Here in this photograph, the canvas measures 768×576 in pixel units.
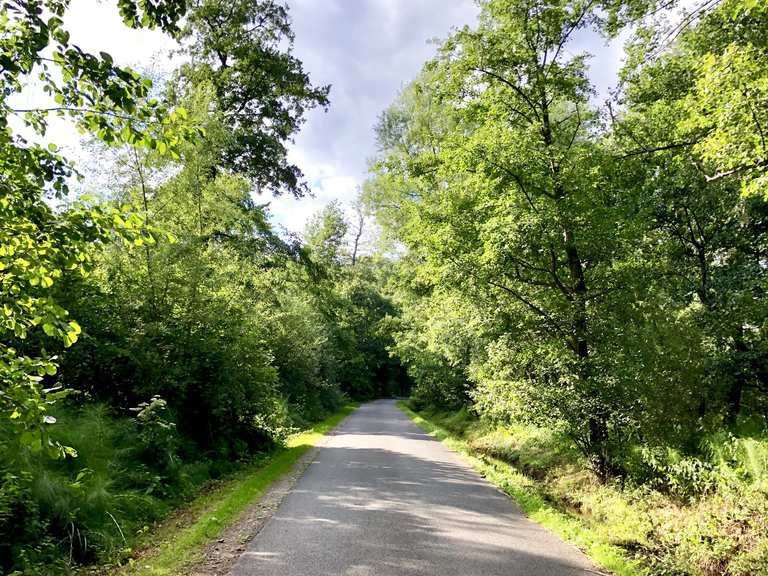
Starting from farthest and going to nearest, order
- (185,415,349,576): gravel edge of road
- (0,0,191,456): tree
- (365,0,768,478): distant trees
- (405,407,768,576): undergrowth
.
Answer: (365,0,768,478): distant trees < (405,407,768,576): undergrowth < (185,415,349,576): gravel edge of road < (0,0,191,456): tree

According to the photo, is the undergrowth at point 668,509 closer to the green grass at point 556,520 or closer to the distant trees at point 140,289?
the green grass at point 556,520

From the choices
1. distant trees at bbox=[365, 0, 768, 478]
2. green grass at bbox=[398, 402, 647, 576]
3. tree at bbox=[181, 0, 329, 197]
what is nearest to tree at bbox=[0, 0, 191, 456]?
green grass at bbox=[398, 402, 647, 576]

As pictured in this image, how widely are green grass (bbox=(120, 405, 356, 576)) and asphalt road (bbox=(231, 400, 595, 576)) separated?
683 mm

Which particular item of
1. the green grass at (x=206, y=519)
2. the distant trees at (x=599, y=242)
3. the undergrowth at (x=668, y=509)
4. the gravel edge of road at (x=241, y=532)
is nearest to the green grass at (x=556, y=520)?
the undergrowth at (x=668, y=509)

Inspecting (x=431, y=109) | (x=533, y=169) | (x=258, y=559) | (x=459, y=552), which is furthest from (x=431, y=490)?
(x=431, y=109)

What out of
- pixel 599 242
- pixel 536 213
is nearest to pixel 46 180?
pixel 536 213

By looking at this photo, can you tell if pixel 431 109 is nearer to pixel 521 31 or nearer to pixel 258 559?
pixel 521 31

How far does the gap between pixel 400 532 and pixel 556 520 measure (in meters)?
2.64

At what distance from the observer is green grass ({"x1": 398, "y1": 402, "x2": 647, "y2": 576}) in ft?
20.0

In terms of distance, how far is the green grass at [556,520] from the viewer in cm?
609

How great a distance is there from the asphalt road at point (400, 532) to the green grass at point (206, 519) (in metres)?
0.68

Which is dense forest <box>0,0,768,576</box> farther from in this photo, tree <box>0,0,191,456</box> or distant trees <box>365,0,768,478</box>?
tree <box>0,0,191,456</box>

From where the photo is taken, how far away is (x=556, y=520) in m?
7.73

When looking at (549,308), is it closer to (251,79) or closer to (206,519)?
(206,519)
